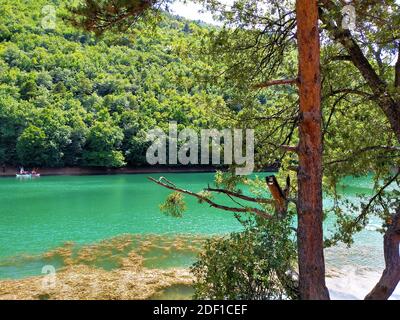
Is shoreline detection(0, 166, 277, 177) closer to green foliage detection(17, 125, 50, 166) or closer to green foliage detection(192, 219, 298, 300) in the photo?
green foliage detection(17, 125, 50, 166)

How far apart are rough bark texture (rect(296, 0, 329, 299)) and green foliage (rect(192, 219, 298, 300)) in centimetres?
15

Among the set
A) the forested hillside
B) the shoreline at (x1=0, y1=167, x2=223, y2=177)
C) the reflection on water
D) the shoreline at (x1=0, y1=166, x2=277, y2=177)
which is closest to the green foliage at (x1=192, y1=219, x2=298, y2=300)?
the reflection on water

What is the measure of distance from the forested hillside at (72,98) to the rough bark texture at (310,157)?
2315 cm

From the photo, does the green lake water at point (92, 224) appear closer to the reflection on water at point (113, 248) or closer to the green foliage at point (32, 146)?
the reflection on water at point (113, 248)

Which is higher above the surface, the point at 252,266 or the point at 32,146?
the point at 32,146

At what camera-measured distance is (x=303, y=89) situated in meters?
3.02

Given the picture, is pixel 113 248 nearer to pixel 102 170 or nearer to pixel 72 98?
pixel 102 170

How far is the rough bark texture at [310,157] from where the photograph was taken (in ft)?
9.73

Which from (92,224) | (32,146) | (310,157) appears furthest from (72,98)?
(310,157)

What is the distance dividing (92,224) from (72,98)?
107ft

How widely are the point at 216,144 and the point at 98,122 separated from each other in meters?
36.9

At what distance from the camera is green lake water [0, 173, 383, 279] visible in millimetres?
9884

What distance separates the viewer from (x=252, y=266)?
2.86 m

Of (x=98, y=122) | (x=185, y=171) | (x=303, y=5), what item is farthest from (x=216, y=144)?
(x=98, y=122)
